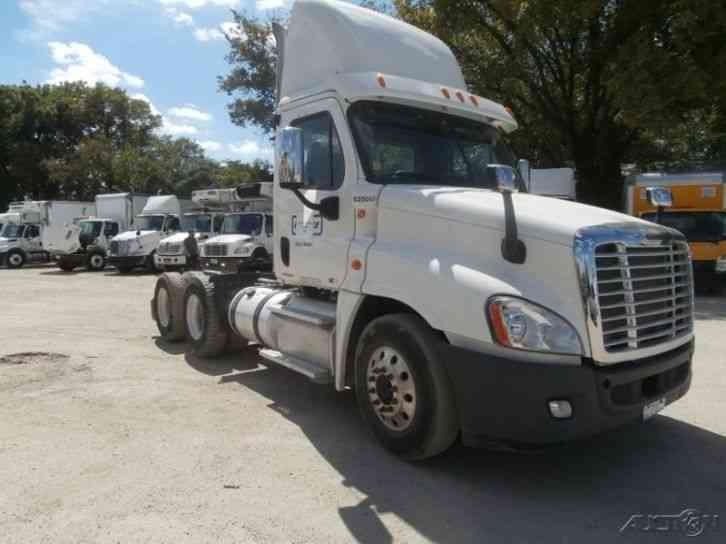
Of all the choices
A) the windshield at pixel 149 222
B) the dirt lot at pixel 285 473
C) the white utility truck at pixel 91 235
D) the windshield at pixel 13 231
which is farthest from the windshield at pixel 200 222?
the dirt lot at pixel 285 473

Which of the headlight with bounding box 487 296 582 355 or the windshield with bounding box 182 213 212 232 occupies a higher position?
the windshield with bounding box 182 213 212 232

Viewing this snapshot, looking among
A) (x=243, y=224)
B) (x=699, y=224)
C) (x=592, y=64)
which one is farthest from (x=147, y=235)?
(x=699, y=224)

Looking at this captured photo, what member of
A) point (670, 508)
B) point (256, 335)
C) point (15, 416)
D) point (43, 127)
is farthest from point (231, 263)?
point (43, 127)

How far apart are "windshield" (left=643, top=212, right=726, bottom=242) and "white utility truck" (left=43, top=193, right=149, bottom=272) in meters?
20.4

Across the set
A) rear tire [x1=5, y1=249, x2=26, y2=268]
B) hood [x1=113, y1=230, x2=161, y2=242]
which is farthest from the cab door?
rear tire [x1=5, y1=249, x2=26, y2=268]

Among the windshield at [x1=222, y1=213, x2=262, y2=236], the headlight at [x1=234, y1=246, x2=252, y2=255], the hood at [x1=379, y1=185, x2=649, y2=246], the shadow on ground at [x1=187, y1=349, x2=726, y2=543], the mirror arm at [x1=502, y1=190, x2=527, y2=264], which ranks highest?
the windshield at [x1=222, y1=213, x2=262, y2=236]

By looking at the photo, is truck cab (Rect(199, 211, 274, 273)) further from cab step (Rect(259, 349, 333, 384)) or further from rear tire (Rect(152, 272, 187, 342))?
cab step (Rect(259, 349, 333, 384))

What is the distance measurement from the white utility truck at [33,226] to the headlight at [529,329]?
26.5 meters

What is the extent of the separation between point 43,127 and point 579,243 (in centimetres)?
5010

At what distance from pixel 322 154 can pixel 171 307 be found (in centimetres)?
413

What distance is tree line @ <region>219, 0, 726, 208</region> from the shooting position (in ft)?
51.9

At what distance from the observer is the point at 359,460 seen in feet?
14.0

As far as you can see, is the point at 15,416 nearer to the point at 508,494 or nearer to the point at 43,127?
the point at 508,494

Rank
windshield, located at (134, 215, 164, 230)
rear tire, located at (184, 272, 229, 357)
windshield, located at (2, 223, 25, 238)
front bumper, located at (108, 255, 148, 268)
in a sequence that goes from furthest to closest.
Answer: windshield, located at (2, 223, 25, 238) < windshield, located at (134, 215, 164, 230) < front bumper, located at (108, 255, 148, 268) < rear tire, located at (184, 272, 229, 357)
